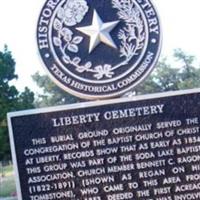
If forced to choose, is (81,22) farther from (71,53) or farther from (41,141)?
(41,141)

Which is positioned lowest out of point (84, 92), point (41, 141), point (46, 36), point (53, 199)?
point (53, 199)

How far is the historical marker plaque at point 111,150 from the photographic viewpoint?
5.12m

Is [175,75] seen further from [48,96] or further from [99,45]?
[99,45]

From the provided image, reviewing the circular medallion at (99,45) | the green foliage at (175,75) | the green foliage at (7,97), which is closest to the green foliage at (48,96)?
the green foliage at (175,75)

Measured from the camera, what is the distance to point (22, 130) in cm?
521

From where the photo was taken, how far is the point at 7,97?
27500 millimetres

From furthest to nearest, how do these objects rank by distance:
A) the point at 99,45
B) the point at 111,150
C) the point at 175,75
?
the point at 175,75 → the point at 99,45 → the point at 111,150

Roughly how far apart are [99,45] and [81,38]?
5.9 inches

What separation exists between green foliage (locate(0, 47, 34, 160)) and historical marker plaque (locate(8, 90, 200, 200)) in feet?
67.0

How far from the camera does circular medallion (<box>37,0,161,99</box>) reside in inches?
205

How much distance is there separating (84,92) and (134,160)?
0.63 meters

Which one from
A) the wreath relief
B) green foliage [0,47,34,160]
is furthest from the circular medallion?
green foliage [0,47,34,160]

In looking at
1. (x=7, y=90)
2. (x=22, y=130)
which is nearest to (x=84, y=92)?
(x=22, y=130)

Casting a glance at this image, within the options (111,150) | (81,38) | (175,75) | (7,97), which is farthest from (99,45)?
(175,75)
